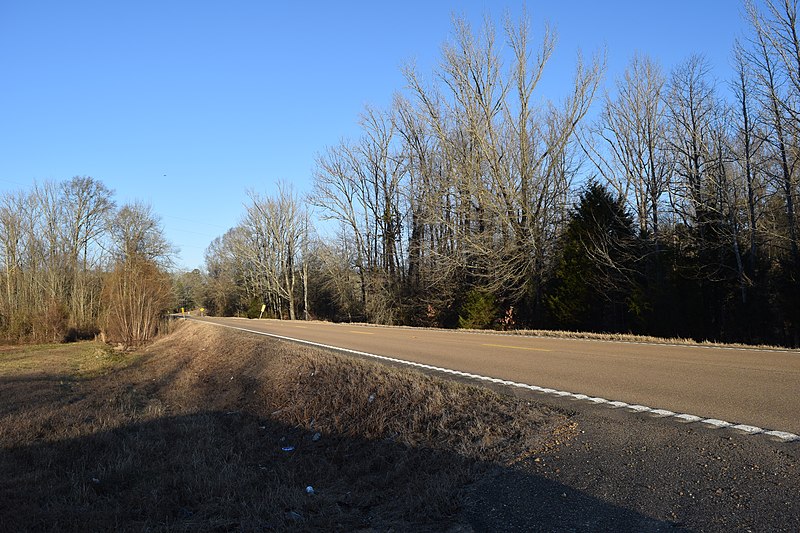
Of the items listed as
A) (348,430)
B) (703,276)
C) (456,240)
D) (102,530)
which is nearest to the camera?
(102,530)

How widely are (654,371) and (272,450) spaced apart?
278 inches

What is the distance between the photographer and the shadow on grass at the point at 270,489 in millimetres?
4762

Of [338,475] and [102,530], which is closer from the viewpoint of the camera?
[102,530]

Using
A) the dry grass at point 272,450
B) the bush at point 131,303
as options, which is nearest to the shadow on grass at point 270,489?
the dry grass at point 272,450

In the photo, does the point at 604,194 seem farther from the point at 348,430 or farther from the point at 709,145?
the point at 348,430

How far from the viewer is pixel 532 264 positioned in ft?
90.9

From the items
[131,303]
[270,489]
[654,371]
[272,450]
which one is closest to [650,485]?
[270,489]

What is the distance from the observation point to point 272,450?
9.69 m

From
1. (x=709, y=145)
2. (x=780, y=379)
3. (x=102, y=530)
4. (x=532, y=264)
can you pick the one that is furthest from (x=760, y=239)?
(x=102, y=530)

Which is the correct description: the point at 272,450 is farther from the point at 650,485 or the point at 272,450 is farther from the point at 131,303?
the point at 131,303

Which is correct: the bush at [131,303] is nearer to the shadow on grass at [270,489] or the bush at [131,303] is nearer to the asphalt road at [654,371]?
the asphalt road at [654,371]

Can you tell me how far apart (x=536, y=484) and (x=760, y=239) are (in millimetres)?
21296

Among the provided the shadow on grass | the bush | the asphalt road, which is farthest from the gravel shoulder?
the bush

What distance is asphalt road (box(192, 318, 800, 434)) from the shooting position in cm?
679
